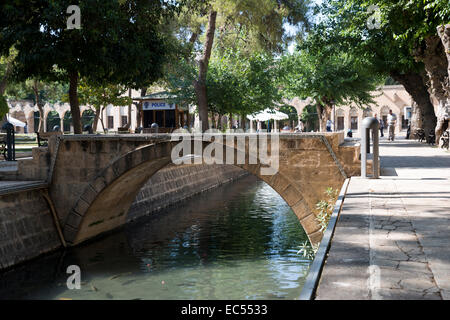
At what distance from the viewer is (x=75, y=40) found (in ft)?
56.6

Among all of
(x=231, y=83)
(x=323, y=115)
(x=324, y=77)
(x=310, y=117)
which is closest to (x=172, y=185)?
(x=231, y=83)

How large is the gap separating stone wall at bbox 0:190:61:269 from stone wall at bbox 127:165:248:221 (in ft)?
13.8

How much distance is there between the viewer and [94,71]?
58.4 feet

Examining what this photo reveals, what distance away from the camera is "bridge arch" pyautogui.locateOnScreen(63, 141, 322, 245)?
37.9ft

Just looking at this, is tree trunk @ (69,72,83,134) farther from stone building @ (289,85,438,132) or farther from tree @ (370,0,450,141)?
stone building @ (289,85,438,132)

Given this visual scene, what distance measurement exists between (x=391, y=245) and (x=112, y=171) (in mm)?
10236

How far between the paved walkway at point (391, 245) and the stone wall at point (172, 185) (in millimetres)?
12387

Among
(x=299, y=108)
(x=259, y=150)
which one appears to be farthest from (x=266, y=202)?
(x=299, y=108)

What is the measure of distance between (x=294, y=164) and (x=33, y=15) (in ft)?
36.9

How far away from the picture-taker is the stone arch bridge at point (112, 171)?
37.5ft
